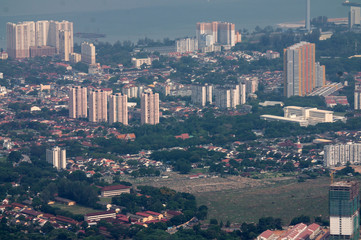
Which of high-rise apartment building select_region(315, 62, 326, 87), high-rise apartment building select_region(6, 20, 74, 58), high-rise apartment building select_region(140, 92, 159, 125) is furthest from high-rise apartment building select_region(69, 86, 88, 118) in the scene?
high-rise apartment building select_region(6, 20, 74, 58)

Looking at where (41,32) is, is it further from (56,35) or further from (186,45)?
(186,45)

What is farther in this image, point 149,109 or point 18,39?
point 18,39

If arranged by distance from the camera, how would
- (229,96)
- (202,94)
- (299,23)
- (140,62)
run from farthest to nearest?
A: (299,23) < (140,62) < (202,94) < (229,96)

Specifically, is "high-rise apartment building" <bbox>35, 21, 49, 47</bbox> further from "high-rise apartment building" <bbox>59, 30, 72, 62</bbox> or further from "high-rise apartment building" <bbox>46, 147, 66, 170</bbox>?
"high-rise apartment building" <bbox>46, 147, 66, 170</bbox>

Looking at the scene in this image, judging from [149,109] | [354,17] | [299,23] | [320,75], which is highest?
[354,17]

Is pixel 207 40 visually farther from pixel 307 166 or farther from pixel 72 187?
pixel 72 187

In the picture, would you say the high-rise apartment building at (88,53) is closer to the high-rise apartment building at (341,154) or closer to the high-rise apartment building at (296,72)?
the high-rise apartment building at (296,72)

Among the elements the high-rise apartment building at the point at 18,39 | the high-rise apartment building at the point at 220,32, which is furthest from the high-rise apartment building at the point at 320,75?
the high-rise apartment building at the point at 18,39

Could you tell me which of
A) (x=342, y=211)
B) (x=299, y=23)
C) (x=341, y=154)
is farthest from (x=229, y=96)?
(x=299, y=23)
